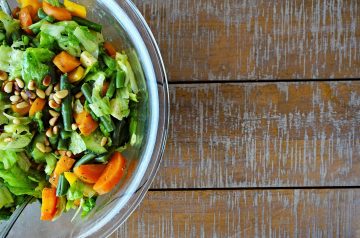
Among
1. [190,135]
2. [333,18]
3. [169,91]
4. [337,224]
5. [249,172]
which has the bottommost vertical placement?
[337,224]

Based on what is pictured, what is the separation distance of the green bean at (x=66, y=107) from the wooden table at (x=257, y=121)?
0.31 metres

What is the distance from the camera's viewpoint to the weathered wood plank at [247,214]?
1328 mm

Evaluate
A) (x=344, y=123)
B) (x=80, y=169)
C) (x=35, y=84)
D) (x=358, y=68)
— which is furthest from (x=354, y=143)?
(x=35, y=84)

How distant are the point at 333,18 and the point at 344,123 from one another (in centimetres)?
28

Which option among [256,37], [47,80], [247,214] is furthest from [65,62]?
[247,214]

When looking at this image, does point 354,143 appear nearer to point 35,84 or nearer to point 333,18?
point 333,18

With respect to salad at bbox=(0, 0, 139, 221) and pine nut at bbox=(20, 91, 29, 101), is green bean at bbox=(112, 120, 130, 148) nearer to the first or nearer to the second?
salad at bbox=(0, 0, 139, 221)

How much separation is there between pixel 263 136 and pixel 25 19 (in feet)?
2.18

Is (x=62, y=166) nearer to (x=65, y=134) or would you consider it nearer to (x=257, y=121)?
(x=65, y=134)

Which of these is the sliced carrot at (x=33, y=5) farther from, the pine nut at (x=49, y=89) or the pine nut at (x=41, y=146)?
the pine nut at (x=41, y=146)

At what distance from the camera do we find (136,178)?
1169 mm

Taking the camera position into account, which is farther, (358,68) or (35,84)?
(358,68)

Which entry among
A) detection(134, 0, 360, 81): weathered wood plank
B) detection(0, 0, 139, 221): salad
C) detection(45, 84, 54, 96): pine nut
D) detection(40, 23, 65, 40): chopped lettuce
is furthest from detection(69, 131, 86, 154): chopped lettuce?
detection(134, 0, 360, 81): weathered wood plank

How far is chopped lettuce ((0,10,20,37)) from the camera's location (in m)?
1.10
